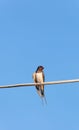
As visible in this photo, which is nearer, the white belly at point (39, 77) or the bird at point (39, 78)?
the bird at point (39, 78)

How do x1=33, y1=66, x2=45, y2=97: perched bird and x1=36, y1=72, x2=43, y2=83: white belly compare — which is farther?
x1=36, y1=72, x2=43, y2=83: white belly

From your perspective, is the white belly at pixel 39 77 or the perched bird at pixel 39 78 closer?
the perched bird at pixel 39 78

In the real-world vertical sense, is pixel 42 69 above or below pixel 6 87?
above

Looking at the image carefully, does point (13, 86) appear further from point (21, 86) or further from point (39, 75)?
point (39, 75)

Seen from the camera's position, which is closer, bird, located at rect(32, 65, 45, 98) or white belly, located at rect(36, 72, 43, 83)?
bird, located at rect(32, 65, 45, 98)

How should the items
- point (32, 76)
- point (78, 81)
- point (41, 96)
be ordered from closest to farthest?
point (78, 81)
point (41, 96)
point (32, 76)

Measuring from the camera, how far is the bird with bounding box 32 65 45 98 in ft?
45.7

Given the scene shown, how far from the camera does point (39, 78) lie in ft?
47.4

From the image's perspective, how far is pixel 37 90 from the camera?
14164mm

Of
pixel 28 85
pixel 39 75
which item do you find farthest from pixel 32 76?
pixel 28 85

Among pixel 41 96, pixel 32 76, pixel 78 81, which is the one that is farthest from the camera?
pixel 32 76

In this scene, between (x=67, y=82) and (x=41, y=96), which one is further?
(x=41, y=96)

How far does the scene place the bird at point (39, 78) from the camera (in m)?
13.9

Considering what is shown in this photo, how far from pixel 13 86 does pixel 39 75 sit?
18.7ft
